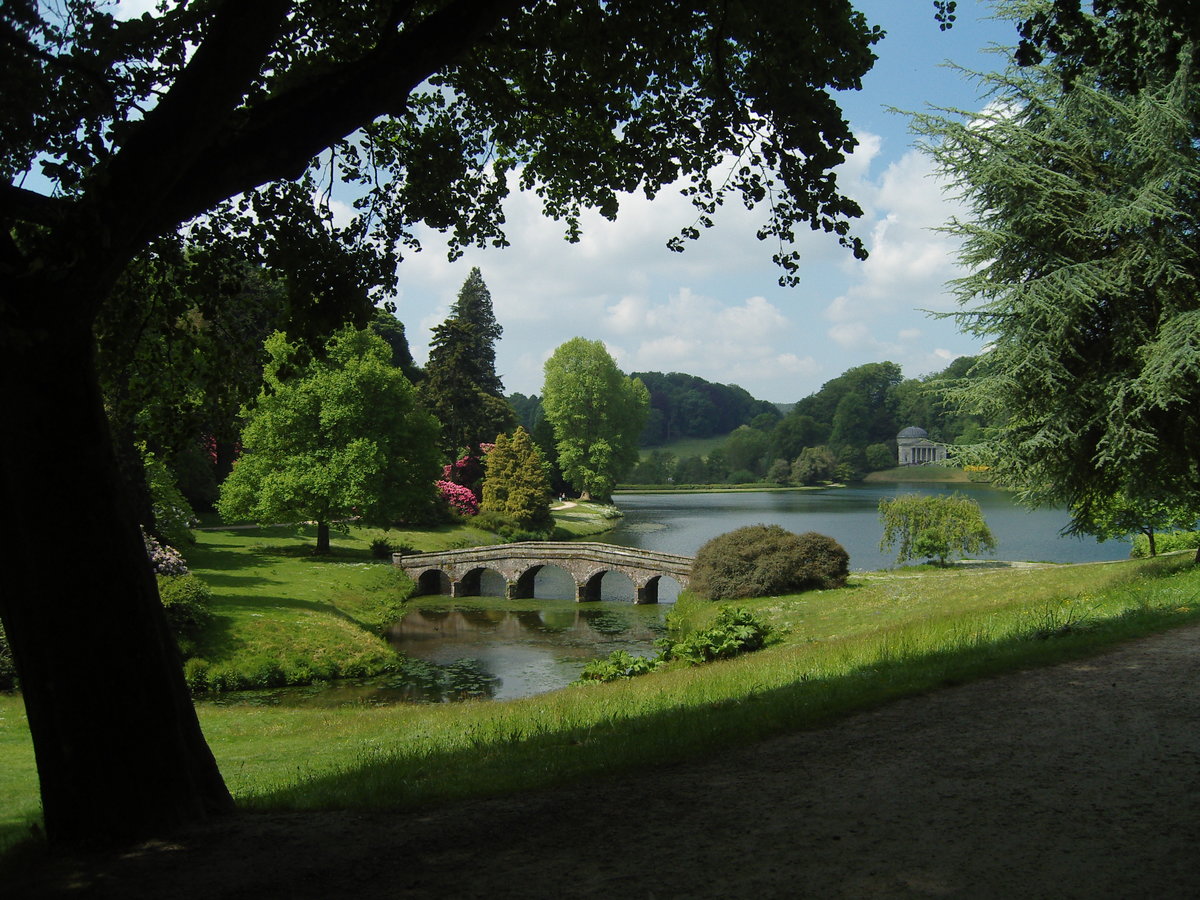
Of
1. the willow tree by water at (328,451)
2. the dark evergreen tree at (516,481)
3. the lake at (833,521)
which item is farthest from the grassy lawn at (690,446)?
the willow tree by water at (328,451)

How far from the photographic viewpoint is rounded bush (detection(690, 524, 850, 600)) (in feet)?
90.5

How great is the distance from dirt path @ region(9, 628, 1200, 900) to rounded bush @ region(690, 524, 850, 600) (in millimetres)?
20185

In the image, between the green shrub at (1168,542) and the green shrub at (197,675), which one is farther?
the green shrub at (1168,542)

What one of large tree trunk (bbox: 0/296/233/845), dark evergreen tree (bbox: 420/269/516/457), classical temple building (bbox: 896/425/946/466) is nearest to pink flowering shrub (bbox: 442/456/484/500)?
dark evergreen tree (bbox: 420/269/516/457)

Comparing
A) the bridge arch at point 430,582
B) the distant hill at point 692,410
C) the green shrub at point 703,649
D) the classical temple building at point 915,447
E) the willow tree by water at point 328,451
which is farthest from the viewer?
the distant hill at point 692,410

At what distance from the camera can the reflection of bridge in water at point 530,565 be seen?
3822 cm

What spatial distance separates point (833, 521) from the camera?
209 feet

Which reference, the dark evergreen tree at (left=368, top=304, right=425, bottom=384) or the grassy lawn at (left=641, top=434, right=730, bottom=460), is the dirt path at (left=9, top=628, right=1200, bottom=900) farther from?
the grassy lawn at (left=641, top=434, right=730, bottom=460)

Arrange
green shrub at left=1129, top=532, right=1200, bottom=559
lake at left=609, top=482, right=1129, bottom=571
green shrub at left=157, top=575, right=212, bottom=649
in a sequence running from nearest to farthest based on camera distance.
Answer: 1. green shrub at left=157, top=575, right=212, bottom=649
2. green shrub at left=1129, top=532, right=1200, bottom=559
3. lake at left=609, top=482, right=1129, bottom=571

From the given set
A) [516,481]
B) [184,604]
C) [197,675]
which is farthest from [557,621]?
[516,481]

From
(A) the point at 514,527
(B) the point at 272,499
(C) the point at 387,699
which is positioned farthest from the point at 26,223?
(A) the point at 514,527

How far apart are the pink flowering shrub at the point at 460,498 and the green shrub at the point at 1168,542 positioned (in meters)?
37.2

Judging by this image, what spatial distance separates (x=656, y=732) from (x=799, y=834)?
10.2 ft

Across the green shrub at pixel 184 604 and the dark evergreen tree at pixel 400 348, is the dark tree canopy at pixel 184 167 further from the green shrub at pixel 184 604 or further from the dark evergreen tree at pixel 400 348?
the dark evergreen tree at pixel 400 348
